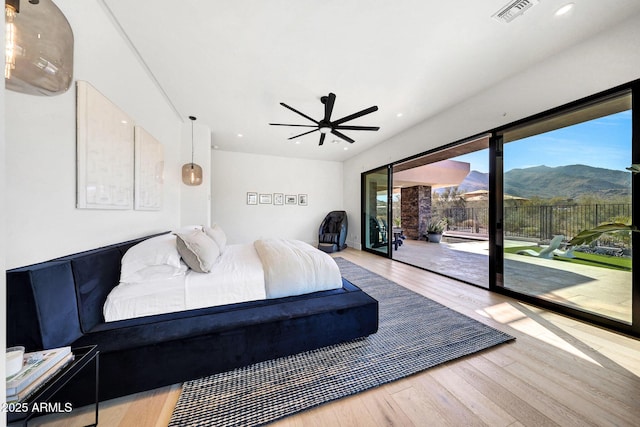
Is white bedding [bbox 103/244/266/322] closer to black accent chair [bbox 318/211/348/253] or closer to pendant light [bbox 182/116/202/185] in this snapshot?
pendant light [bbox 182/116/202/185]

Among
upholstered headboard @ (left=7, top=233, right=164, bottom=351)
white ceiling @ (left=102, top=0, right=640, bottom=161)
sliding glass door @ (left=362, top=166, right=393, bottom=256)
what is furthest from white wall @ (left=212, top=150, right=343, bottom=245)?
upholstered headboard @ (left=7, top=233, right=164, bottom=351)

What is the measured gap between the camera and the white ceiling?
1.78 metres

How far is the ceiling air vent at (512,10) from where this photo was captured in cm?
169

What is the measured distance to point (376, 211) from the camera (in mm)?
5453

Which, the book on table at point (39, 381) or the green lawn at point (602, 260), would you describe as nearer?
the book on table at point (39, 381)

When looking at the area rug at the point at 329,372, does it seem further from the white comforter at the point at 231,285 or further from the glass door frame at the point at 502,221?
the glass door frame at the point at 502,221

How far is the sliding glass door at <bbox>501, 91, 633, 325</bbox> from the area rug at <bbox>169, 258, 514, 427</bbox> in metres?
1.23

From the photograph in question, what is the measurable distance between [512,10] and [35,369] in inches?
143

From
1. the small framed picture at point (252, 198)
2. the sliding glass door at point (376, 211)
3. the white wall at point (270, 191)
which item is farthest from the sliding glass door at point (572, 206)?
the small framed picture at point (252, 198)

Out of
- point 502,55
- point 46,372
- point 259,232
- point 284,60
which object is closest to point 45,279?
point 46,372

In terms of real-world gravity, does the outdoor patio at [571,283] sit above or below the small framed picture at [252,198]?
below

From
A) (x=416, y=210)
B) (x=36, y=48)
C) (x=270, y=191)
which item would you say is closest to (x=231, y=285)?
(x=36, y=48)

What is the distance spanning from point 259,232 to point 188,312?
457 cm

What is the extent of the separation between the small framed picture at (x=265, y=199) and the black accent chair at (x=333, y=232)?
5.54ft
